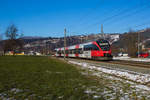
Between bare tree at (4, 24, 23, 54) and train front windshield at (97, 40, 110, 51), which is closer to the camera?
train front windshield at (97, 40, 110, 51)

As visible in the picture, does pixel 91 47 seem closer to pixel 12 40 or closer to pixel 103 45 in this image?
pixel 103 45

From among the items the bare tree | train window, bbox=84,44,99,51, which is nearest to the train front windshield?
train window, bbox=84,44,99,51

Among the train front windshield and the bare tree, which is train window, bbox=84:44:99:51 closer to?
the train front windshield

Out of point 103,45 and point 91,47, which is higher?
point 103,45

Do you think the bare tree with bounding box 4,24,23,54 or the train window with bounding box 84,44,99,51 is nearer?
the train window with bounding box 84,44,99,51

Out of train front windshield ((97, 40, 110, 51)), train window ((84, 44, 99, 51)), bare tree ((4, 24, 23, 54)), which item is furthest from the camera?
bare tree ((4, 24, 23, 54))

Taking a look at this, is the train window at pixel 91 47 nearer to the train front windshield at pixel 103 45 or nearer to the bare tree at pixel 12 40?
the train front windshield at pixel 103 45

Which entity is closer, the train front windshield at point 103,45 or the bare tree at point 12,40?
the train front windshield at point 103,45

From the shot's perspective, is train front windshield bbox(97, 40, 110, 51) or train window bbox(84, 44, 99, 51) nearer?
train front windshield bbox(97, 40, 110, 51)

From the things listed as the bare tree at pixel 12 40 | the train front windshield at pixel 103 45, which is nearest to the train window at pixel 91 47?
the train front windshield at pixel 103 45

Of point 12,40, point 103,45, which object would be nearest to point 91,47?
point 103,45

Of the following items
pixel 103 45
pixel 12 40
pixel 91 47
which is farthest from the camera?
pixel 12 40

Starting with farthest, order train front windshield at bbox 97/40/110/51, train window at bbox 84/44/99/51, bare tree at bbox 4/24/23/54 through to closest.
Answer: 1. bare tree at bbox 4/24/23/54
2. train window at bbox 84/44/99/51
3. train front windshield at bbox 97/40/110/51

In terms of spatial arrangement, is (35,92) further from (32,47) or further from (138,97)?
(32,47)
